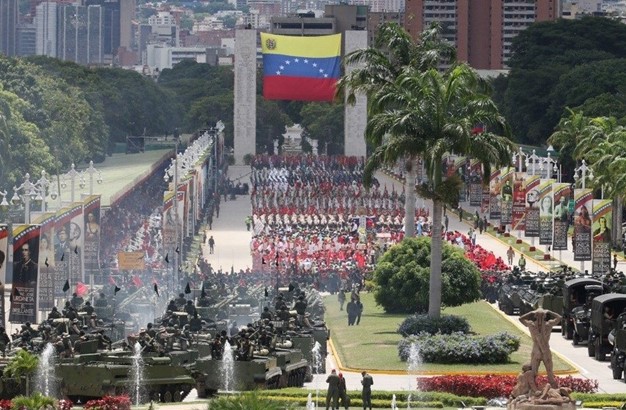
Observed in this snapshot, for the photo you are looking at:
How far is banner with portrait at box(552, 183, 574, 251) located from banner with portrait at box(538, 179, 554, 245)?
300 millimetres

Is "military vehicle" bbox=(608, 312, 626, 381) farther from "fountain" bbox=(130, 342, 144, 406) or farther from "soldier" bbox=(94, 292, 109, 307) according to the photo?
"soldier" bbox=(94, 292, 109, 307)

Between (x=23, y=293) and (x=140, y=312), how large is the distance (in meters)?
8.01

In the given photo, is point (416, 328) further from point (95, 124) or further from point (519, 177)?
point (95, 124)

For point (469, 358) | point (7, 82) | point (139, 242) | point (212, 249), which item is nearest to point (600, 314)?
point (469, 358)

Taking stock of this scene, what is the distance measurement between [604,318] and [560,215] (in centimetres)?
3705

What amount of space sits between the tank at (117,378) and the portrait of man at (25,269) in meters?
14.2

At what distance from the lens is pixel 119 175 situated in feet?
548

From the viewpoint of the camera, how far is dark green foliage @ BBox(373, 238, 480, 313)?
8394 cm

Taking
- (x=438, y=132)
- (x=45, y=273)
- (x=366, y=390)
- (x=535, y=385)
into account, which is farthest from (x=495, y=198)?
(x=535, y=385)

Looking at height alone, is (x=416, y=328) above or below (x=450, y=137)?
below

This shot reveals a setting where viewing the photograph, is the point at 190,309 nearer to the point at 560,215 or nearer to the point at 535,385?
the point at 535,385

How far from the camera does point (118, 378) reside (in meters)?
62.0

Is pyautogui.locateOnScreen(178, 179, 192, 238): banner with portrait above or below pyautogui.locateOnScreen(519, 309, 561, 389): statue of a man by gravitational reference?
below

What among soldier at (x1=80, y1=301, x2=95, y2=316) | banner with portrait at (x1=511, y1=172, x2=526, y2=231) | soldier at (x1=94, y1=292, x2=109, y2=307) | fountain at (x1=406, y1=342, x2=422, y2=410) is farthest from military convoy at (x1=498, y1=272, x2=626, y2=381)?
banner with portrait at (x1=511, y1=172, x2=526, y2=231)
